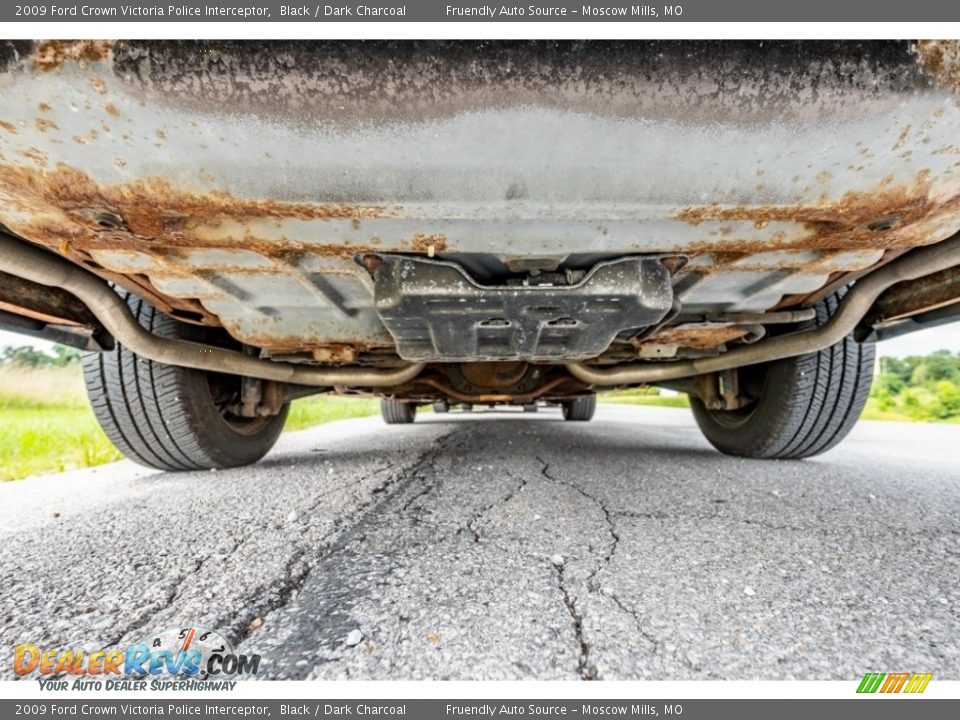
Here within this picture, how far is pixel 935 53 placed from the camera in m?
0.44

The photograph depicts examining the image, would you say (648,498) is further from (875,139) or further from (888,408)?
(888,408)

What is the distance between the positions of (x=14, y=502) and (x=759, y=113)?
1914mm

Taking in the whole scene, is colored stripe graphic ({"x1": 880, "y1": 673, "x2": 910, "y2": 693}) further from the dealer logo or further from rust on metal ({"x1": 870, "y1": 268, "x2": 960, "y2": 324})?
rust on metal ({"x1": 870, "y1": 268, "x2": 960, "y2": 324})

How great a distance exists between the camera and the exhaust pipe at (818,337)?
0.76 m

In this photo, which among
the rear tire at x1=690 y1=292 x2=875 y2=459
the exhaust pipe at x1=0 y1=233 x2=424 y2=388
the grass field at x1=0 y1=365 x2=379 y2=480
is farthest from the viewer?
the grass field at x1=0 y1=365 x2=379 y2=480

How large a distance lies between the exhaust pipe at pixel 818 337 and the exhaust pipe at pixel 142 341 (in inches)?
→ 27.7

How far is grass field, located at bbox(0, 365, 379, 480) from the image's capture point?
7.07 ft

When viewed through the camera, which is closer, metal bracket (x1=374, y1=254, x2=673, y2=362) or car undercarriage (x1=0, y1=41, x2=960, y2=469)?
car undercarriage (x1=0, y1=41, x2=960, y2=469)

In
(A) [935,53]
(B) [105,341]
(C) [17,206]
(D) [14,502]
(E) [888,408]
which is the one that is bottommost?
(E) [888,408]

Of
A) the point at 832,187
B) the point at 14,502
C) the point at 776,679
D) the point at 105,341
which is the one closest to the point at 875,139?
the point at 832,187

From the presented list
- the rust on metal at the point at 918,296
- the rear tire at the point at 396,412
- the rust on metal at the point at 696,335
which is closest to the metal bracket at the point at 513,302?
the rust on metal at the point at 696,335

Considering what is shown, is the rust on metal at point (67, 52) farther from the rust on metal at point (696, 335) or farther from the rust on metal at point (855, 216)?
the rust on metal at point (696, 335)

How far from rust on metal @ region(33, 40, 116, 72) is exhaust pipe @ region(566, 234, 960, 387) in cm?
116

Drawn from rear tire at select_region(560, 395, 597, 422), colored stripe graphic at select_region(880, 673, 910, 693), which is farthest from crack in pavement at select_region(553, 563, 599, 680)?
rear tire at select_region(560, 395, 597, 422)
